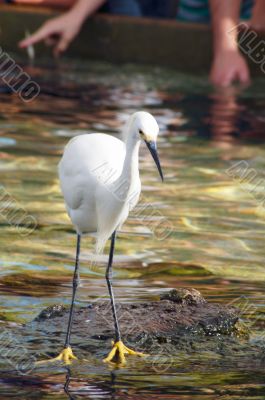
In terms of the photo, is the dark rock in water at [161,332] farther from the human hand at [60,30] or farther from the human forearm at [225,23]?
the human hand at [60,30]

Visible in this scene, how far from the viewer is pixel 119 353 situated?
5309 millimetres

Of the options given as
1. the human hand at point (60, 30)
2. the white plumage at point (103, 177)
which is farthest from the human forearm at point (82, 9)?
the white plumage at point (103, 177)

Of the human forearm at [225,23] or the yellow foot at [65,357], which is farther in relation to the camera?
the human forearm at [225,23]

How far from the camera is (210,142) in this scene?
10477 millimetres

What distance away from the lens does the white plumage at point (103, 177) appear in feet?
17.2

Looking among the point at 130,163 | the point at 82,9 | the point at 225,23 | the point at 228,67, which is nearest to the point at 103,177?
the point at 130,163

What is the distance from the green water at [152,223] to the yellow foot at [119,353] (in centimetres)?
5

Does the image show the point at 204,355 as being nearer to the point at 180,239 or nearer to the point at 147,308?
the point at 147,308

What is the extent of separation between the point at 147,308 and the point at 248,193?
313 cm

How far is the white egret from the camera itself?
522cm

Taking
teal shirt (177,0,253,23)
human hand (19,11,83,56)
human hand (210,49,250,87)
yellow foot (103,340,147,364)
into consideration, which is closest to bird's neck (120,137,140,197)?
yellow foot (103,340,147,364)

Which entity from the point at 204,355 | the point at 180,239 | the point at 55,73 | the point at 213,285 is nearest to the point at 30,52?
the point at 55,73

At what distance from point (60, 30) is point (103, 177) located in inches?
325

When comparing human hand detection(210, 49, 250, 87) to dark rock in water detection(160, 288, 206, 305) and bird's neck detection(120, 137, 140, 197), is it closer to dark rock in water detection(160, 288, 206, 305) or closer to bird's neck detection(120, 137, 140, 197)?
dark rock in water detection(160, 288, 206, 305)
